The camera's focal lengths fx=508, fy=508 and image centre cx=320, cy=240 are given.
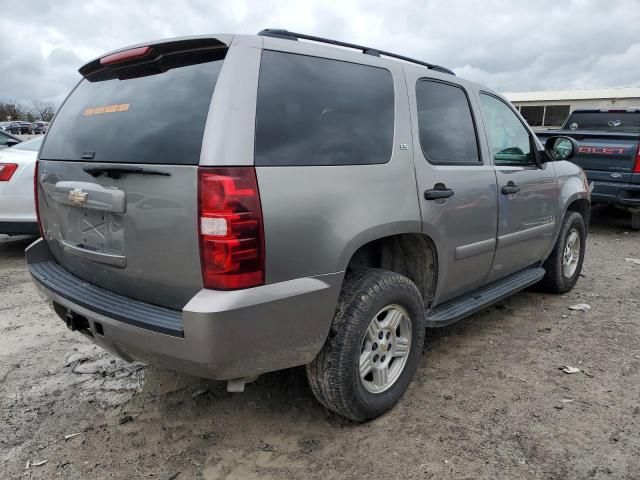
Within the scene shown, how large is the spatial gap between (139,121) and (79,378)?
6.00 feet

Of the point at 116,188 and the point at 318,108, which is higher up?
the point at 318,108

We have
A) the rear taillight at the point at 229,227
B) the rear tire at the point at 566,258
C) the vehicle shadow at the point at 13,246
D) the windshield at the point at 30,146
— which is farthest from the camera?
the vehicle shadow at the point at 13,246

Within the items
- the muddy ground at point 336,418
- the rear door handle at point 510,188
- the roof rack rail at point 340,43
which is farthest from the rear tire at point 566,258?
the roof rack rail at point 340,43

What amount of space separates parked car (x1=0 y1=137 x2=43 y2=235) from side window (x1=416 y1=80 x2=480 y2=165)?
15.3ft

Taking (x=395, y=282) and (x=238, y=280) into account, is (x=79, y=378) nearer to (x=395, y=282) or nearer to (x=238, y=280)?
(x=238, y=280)

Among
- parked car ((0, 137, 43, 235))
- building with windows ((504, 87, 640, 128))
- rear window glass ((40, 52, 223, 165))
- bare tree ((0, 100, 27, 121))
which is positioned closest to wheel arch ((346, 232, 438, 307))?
rear window glass ((40, 52, 223, 165))

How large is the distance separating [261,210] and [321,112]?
650 millimetres

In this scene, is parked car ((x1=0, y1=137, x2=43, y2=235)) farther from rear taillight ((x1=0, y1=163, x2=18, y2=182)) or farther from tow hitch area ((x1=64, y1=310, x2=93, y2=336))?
tow hitch area ((x1=64, y1=310, x2=93, y2=336))

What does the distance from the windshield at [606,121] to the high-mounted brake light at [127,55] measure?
847 centimetres

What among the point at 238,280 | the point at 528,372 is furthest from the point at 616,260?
the point at 238,280

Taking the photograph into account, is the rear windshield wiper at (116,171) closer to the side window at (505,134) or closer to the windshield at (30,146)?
the side window at (505,134)

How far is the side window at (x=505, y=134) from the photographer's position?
3.69 m

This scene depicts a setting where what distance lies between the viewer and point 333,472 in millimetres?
2332

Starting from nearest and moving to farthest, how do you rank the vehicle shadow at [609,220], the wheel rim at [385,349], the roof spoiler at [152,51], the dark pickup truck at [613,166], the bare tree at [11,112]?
the roof spoiler at [152,51] → the wheel rim at [385,349] → the dark pickup truck at [613,166] → the vehicle shadow at [609,220] → the bare tree at [11,112]
